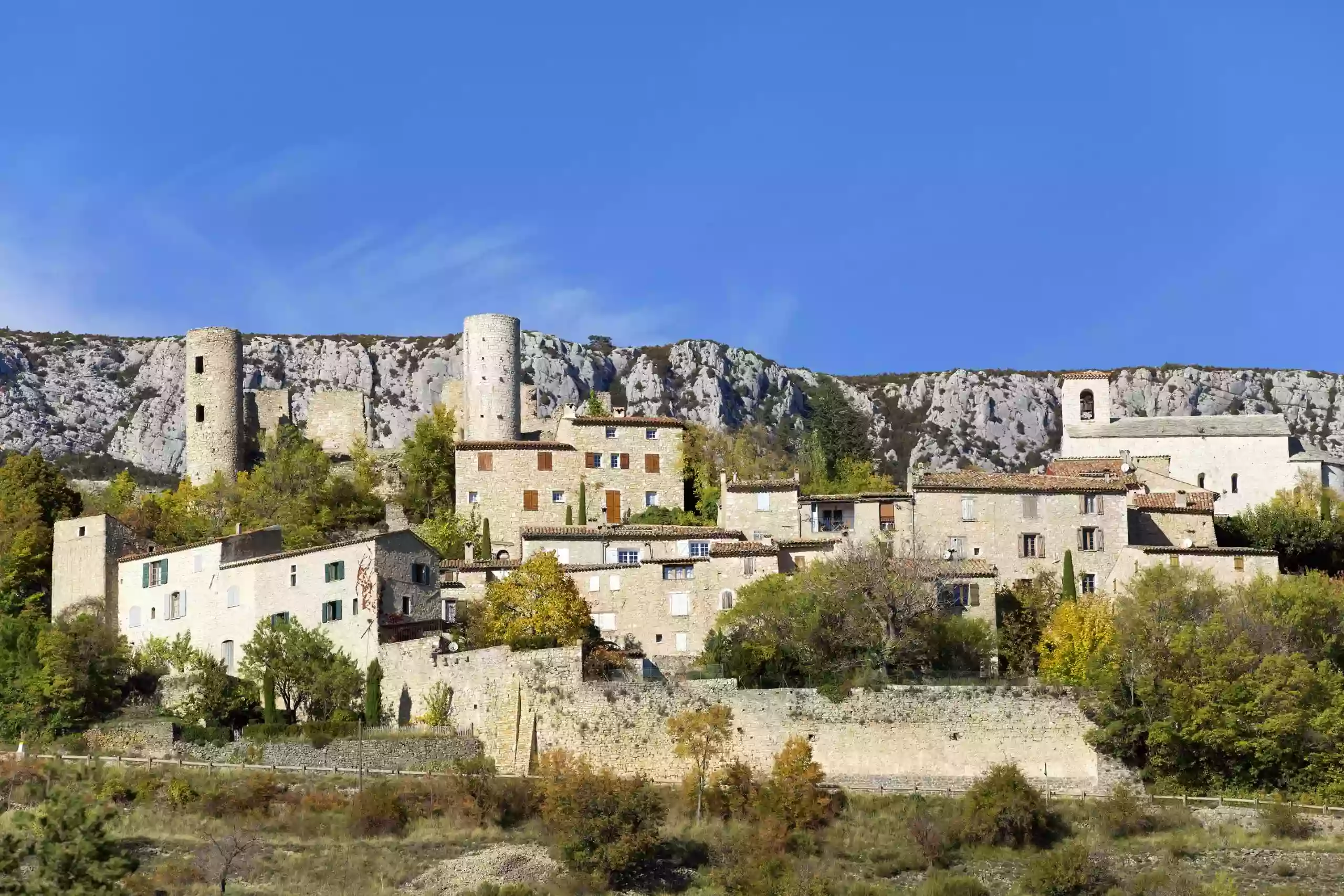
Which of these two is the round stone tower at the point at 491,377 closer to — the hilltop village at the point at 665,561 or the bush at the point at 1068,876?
the hilltop village at the point at 665,561

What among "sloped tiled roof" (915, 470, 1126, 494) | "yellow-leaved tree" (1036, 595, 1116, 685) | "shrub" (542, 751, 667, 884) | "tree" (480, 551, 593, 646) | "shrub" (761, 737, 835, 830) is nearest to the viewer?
"shrub" (542, 751, 667, 884)

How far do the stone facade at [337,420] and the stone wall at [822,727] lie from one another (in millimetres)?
37917

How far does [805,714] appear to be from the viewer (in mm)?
61938

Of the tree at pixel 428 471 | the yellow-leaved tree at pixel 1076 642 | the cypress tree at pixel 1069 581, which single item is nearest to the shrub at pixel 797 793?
the yellow-leaved tree at pixel 1076 642

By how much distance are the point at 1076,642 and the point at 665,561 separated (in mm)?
14329

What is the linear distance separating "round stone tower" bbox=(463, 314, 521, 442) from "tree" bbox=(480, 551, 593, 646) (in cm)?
2134

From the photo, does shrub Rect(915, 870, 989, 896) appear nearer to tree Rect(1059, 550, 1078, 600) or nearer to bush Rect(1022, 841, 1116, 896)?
bush Rect(1022, 841, 1116, 896)

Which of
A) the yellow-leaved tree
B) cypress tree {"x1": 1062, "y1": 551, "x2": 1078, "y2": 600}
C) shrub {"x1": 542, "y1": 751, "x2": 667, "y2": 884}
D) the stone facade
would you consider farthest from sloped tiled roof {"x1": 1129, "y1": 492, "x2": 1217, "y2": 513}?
the stone facade

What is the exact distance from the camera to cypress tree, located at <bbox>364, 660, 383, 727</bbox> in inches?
Result: 2532

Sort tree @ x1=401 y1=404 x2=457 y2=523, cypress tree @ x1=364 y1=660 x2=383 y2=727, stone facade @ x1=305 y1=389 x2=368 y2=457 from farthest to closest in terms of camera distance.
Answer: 1. stone facade @ x1=305 y1=389 x2=368 y2=457
2. tree @ x1=401 y1=404 x2=457 y2=523
3. cypress tree @ x1=364 y1=660 x2=383 y2=727

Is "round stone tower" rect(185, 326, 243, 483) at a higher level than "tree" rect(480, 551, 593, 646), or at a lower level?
higher

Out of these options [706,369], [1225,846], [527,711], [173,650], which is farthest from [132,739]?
[706,369]

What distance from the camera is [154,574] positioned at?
236 ft

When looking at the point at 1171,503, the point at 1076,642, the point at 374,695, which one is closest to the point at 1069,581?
the point at 1076,642
